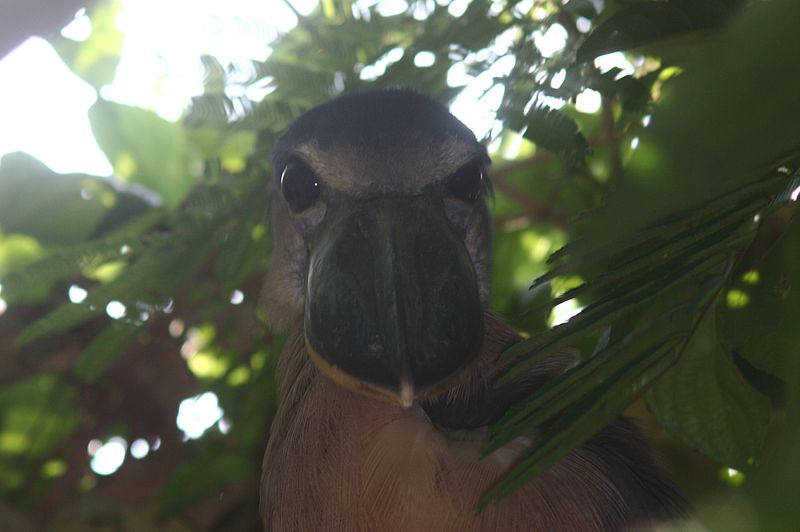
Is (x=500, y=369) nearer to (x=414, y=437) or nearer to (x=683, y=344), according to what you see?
(x=414, y=437)

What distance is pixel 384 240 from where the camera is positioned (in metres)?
1.91

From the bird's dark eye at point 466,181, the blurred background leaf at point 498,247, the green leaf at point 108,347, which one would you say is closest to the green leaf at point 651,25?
the blurred background leaf at point 498,247

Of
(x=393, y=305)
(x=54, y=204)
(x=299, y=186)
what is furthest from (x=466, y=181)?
(x=54, y=204)

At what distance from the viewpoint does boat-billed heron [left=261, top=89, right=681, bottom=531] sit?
1.75 meters

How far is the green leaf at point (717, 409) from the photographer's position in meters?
1.67

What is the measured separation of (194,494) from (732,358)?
2.27 m

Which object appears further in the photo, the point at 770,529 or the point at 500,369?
the point at 500,369

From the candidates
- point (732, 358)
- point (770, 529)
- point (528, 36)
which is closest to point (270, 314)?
point (528, 36)

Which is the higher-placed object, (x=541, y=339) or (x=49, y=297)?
(x=541, y=339)

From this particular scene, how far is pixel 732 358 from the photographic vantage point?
1.76 metres

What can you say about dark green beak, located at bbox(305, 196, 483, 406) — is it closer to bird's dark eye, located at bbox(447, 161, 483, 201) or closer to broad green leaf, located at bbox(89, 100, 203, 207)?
bird's dark eye, located at bbox(447, 161, 483, 201)

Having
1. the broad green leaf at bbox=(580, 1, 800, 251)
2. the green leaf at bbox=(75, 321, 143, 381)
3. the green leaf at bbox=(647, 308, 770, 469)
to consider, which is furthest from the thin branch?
the broad green leaf at bbox=(580, 1, 800, 251)

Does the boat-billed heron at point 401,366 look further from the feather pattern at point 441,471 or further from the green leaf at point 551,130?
the green leaf at point 551,130

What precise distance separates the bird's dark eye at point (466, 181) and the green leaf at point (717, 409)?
782mm
